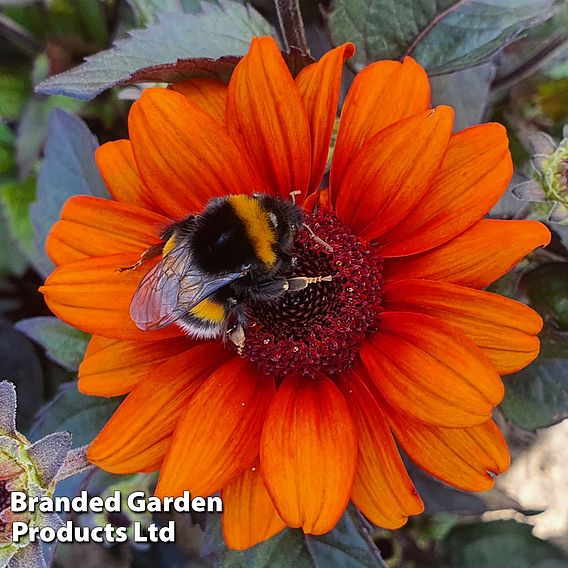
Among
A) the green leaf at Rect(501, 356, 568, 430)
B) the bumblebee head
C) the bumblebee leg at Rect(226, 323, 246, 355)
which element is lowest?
the green leaf at Rect(501, 356, 568, 430)

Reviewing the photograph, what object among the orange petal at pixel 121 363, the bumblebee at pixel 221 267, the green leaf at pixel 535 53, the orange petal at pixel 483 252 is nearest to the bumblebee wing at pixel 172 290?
the bumblebee at pixel 221 267

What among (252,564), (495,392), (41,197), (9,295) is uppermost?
(41,197)

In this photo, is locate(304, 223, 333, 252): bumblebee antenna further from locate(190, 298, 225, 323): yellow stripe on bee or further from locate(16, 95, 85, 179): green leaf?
locate(16, 95, 85, 179): green leaf

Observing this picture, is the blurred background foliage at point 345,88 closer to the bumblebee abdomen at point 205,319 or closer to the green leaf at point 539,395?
the green leaf at point 539,395

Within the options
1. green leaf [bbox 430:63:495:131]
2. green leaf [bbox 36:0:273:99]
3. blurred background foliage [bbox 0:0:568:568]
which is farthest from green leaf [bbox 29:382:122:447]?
green leaf [bbox 430:63:495:131]

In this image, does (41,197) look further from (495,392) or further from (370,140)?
(495,392)

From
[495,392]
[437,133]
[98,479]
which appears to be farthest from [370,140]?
[98,479]

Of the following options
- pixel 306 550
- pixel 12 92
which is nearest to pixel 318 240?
pixel 306 550

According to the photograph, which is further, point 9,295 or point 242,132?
point 9,295
